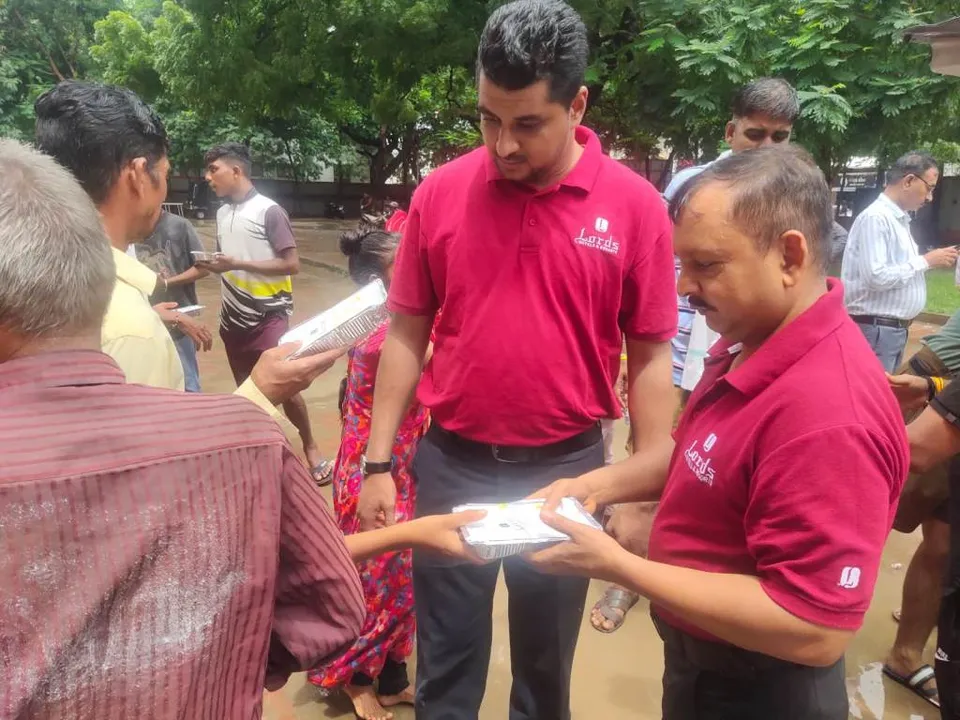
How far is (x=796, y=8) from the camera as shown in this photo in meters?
7.95

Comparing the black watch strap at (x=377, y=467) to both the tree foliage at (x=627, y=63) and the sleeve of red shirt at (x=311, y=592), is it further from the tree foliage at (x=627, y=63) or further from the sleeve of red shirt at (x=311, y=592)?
the tree foliage at (x=627, y=63)

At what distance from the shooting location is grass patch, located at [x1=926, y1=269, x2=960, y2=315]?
9664 millimetres

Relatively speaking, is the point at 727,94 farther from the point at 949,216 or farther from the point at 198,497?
the point at 949,216

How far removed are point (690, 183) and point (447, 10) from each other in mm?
9296

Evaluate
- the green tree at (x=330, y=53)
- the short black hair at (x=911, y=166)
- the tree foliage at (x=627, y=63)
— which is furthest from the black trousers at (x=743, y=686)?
the green tree at (x=330, y=53)

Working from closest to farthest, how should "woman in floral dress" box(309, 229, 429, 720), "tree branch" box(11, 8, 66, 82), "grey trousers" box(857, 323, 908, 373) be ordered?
"woman in floral dress" box(309, 229, 429, 720) → "grey trousers" box(857, 323, 908, 373) → "tree branch" box(11, 8, 66, 82)

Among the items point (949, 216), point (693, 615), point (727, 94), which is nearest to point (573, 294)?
point (693, 615)

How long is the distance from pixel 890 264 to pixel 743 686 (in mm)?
3549

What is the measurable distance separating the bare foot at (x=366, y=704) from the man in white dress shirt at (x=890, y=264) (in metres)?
3.36

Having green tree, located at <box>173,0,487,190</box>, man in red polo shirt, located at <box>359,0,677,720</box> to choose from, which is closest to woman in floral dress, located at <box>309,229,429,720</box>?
man in red polo shirt, located at <box>359,0,677,720</box>

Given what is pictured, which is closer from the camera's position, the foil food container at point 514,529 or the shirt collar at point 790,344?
the shirt collar at point 790,344

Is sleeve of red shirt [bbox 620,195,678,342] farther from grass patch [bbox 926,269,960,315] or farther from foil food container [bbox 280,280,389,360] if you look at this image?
grass patch [bbox 926,269,960,315]

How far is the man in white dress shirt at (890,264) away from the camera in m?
4.22

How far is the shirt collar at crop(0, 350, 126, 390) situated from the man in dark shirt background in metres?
3.71
